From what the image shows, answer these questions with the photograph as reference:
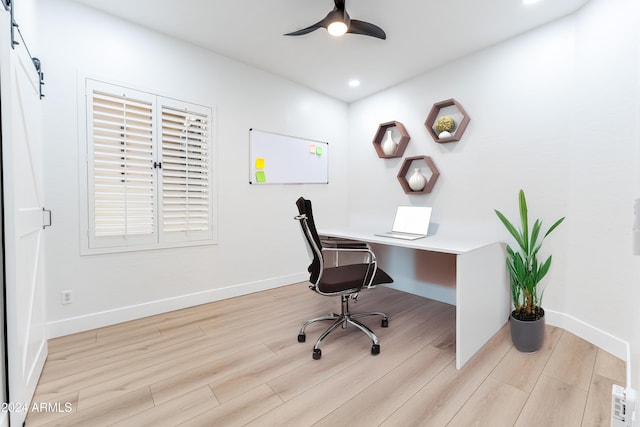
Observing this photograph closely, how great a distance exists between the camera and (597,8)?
203 centimetres

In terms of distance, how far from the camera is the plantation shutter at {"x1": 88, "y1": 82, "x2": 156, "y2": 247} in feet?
7.50

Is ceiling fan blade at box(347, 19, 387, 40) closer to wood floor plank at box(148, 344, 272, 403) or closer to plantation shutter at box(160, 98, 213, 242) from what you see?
plantation shutter at box(160, 98, 213, 242)

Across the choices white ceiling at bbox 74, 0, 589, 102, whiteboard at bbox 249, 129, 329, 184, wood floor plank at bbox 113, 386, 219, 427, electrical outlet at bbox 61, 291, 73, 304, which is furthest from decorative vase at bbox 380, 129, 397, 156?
electrical outlet at bbox 61, 291, 73, 304

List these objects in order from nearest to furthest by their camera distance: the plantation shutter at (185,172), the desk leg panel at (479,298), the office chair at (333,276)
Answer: the desk leg panel at (479,298) → the office chair at (333,276) → the plantation shutter at (185,172)

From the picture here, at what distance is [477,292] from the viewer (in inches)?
79.2

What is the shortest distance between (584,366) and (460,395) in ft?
3.11

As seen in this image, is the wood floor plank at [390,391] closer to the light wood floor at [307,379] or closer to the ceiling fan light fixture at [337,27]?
the light wood floor at [307,379]

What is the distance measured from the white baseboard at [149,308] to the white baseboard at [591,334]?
2688 millimetres

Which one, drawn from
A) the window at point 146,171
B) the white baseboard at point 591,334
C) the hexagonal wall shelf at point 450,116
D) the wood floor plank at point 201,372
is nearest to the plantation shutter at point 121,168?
the window at point 146,171

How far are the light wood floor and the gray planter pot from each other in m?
0.05

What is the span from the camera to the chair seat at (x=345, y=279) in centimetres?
196

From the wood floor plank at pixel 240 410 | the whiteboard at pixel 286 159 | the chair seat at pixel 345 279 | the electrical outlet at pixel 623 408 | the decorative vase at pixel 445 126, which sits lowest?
the wood floor plank at pixel 240 410

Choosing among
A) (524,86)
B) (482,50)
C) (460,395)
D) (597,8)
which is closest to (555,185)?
(524,86)

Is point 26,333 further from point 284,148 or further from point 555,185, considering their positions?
point 555,185
